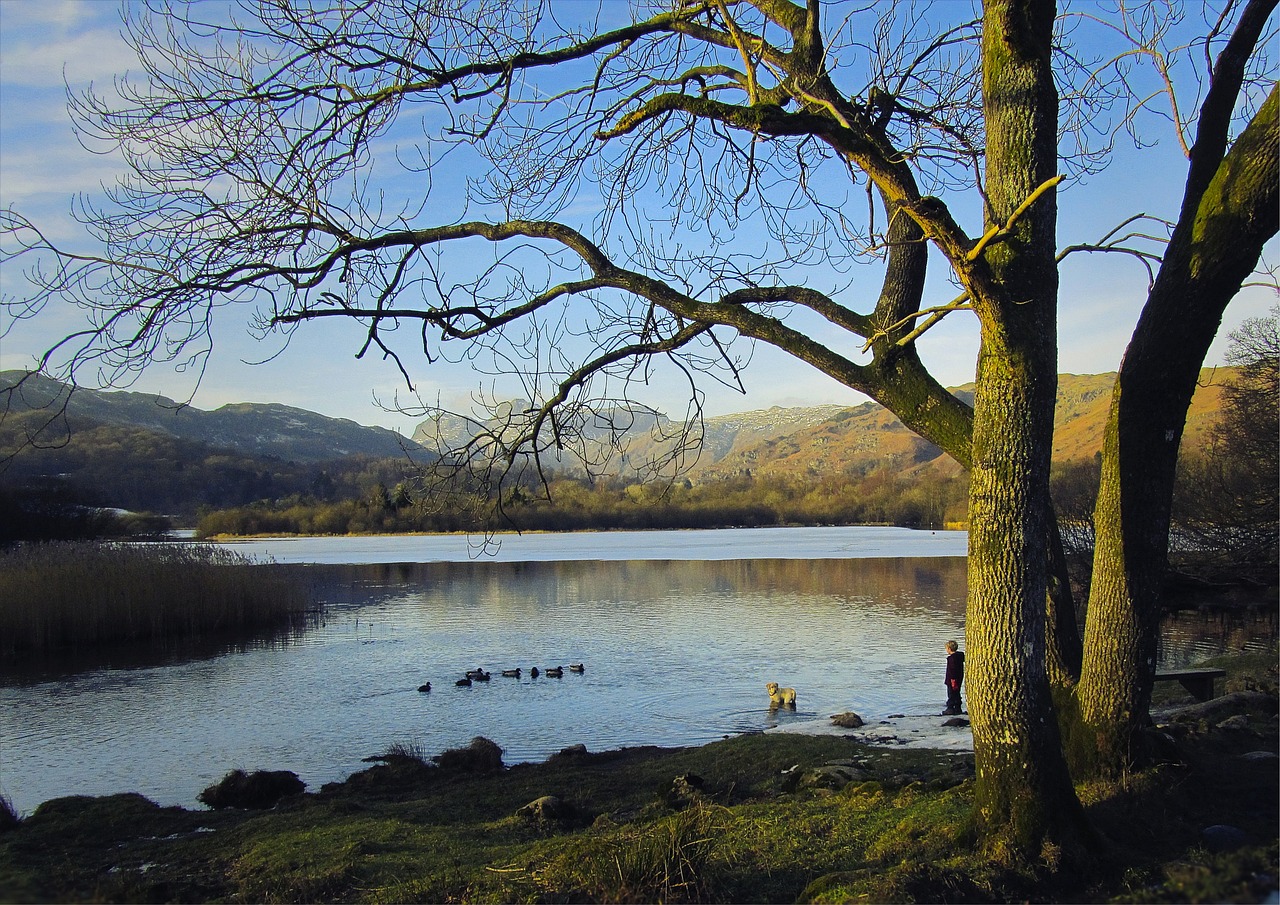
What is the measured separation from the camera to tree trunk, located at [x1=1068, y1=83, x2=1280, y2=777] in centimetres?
608

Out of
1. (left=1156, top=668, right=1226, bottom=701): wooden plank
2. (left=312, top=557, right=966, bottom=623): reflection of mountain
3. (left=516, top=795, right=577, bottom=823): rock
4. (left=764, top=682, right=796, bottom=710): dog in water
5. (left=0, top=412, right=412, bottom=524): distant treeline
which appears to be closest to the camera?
(left=516, top=795, right=577, bottom=823): rock

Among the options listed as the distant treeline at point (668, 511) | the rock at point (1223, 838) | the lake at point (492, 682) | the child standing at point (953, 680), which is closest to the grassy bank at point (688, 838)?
the rock at point (1223, 838)

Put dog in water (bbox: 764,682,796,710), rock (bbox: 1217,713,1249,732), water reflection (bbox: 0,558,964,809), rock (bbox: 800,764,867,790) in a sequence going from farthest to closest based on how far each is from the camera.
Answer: dog in water (bbox: 764,682,796,710) < water reflection (bbox: 0,558,964,809) < rock (bbox: 800,764,867,790) < rock (bbox: 1217,713,1249,732)

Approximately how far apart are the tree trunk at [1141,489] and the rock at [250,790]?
992 cm

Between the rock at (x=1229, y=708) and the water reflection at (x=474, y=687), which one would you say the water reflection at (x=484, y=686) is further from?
the rock at (x=1229, y=708)

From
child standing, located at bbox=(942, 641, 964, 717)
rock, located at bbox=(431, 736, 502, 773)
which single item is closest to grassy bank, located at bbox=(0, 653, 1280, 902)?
rock, located at bbox=(431, 736, 502, 773)

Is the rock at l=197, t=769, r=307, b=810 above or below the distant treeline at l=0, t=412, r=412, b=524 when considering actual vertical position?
below

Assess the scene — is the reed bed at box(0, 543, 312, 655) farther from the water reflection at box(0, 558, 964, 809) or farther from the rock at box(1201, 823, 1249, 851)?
the rock at box(1201, 823, 1249, 851)

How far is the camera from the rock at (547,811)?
29.2 ft

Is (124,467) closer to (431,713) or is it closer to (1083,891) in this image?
(431,713)

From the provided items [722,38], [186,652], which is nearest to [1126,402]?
[722,38]

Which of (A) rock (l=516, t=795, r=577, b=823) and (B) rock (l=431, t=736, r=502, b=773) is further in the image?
(B) rock (l=431, t=736, r=502, b=773)

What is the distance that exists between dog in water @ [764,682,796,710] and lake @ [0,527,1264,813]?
24 centimetres

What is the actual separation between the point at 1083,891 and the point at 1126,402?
3235mm
